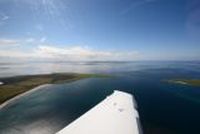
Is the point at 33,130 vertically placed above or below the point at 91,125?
below

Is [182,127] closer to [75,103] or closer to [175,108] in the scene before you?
[175,108]

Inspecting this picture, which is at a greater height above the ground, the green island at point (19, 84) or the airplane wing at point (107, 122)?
the airplane wing at point (107, 122)

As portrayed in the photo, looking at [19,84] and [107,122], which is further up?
[107,122]

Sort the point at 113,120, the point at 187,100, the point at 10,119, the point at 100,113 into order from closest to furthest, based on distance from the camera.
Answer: the point at 113,120, the point at 100,113, the point at 10,119, the point at 187,100

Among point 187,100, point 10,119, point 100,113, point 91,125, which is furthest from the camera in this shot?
point 187,100

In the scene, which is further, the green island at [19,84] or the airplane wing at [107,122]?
the green island at [19,84]

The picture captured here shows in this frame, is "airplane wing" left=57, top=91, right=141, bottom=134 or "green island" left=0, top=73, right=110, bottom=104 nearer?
"airplane wing" left=57, top=91, right=141, bottom=134

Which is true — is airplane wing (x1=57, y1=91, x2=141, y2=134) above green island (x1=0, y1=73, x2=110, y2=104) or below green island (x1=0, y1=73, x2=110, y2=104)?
above

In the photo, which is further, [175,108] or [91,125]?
[175,108]

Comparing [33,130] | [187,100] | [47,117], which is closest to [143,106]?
[187,100]

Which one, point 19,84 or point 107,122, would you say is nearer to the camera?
point 107,122
